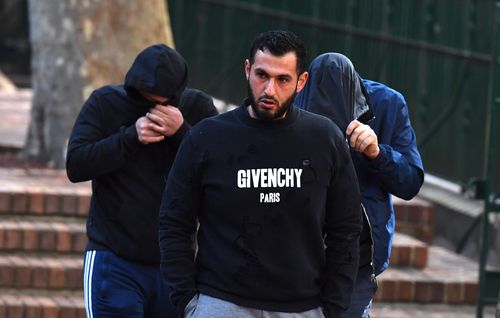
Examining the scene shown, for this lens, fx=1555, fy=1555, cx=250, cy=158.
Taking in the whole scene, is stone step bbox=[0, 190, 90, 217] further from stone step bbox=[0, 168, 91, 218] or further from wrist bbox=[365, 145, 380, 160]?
wrist bbox=[365, 145, 380, 160]

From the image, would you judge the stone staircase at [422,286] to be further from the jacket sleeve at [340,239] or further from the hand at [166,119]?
the jacket sleeve at [340,239]

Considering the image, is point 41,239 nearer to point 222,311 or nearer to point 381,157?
point 381,157

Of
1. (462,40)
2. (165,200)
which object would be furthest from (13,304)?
(462,40)

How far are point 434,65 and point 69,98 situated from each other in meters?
2.86

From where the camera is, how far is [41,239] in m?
8.53

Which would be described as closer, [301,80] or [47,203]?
[301,80]

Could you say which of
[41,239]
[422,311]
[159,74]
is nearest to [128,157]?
[159,74]

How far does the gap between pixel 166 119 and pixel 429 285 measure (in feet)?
11.7

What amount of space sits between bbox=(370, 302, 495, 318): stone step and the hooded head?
125 inches

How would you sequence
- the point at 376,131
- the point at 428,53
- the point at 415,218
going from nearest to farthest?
the point at 376,131, the point at 415,218, the point at 428,53

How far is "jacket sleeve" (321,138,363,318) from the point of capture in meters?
4.65

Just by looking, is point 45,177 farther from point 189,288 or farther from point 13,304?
point 189,288

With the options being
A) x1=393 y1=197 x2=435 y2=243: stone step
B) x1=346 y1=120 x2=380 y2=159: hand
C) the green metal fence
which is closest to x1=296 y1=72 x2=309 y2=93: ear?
x1=346 y1=120 x2=380 y2=159: hand

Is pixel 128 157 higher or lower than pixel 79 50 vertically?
higher
